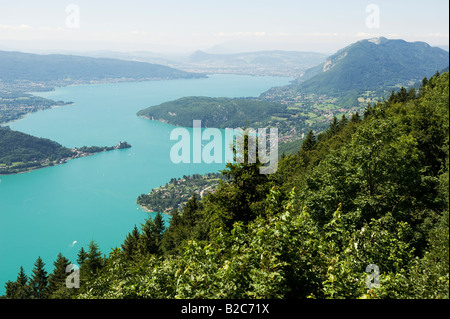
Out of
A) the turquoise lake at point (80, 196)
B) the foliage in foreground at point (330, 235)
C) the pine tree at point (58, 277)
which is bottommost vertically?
the turquoise lake at point (80, 196)

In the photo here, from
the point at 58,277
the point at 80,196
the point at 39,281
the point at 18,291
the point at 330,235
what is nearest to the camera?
the point at 330,235

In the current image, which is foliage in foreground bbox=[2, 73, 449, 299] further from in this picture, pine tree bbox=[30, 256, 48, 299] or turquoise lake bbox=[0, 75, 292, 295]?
turquoise lake bbox=[0, 75, 292, 295]

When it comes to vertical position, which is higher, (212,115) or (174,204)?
(212,115)

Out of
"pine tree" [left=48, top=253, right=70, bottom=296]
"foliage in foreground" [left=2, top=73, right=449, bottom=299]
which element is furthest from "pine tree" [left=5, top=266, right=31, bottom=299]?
"foliage in foreground" [left=2, top=73, right=449, bottom=299]

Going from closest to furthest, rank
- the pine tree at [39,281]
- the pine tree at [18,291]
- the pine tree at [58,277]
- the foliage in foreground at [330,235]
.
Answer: the foliage in foreground at [330,235] → the pine tree at [18,291] → the pine tree at [58,277] → the pine tree at [39,281]

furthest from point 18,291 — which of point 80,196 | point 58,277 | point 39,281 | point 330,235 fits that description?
point 80,196

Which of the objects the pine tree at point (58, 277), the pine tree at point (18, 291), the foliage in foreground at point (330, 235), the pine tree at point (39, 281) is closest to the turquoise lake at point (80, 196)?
the pine tree at point (18, 291)

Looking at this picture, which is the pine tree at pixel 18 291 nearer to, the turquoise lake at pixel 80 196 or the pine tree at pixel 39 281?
the pine tree at pixel 39 281

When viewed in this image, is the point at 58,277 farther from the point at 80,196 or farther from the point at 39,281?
the point at 80,196

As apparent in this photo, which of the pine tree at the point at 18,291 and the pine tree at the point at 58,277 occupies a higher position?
the pine tree at the point at 58,277

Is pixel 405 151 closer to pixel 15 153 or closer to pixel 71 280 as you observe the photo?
pixel 71 280

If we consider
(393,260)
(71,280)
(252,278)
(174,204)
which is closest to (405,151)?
(393,260)
